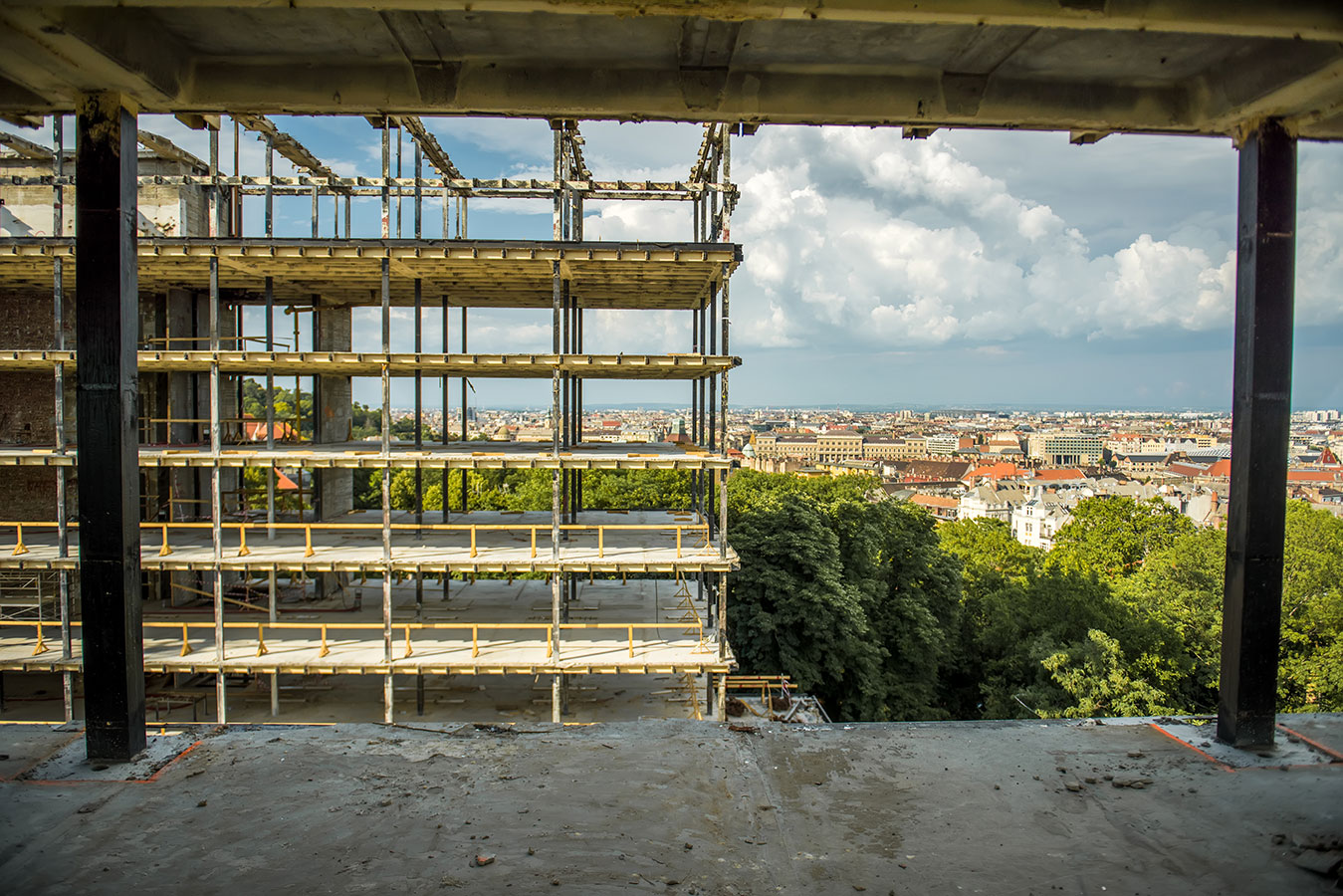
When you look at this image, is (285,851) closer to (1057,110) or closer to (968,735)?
(968,735)

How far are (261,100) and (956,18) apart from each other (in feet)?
12.3

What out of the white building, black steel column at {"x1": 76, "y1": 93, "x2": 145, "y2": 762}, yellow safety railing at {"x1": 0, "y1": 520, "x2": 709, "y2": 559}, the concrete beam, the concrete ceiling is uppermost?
the concrete ceiling

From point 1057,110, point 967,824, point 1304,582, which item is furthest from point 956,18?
point 1304,582

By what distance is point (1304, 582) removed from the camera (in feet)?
86.7

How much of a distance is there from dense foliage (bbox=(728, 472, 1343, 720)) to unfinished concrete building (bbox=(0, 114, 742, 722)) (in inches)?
165

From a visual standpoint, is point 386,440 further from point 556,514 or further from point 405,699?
point 405,699

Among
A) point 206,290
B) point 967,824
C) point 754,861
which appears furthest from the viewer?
point 206,290

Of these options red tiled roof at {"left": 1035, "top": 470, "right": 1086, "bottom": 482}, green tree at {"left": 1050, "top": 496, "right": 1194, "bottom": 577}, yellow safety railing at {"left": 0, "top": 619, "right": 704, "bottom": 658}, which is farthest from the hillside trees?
red tiled roof at {"left": 1035, "top": 470, "right": 1086, "bottom": 482}

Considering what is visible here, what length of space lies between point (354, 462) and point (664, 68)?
42.1 ft

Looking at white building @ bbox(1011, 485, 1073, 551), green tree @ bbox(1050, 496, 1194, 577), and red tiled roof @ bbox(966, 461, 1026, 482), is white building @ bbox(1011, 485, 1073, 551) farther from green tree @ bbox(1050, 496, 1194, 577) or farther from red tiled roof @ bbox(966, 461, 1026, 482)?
green tree @ bbox(1050, 496, 1194, 577)

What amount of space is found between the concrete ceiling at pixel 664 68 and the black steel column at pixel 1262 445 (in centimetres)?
45

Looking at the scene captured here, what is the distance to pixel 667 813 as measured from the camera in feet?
10.8

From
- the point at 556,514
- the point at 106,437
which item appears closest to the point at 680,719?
the point at 106,437

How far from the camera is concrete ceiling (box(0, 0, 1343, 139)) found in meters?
3.68
